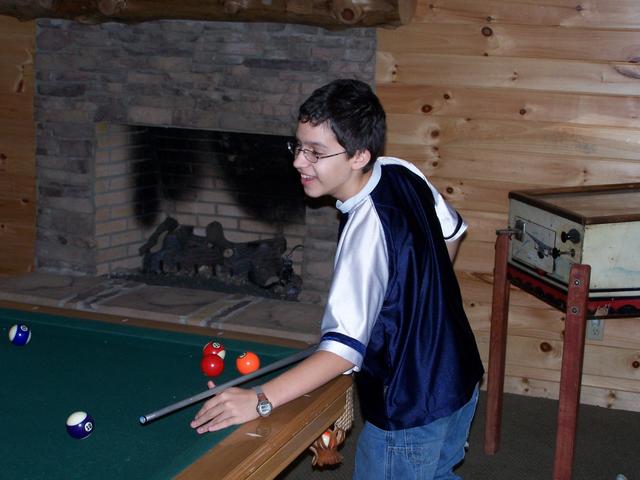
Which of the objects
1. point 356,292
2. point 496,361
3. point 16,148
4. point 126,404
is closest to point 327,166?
point 356,292

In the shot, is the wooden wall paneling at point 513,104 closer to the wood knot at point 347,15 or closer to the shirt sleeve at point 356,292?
the wood knot at point 347,15

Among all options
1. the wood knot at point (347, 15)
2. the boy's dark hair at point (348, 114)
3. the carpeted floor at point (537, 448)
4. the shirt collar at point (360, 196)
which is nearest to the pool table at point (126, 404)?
the shirt collar at point (360, 196)

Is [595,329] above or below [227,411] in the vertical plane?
below

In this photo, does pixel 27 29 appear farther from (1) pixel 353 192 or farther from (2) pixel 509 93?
(1) pixel 353 192

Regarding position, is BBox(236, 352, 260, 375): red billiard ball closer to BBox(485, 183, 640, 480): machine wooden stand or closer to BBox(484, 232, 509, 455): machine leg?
BBox(485, 183, 640, 480): machine wooden stand

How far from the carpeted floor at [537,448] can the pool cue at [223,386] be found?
1048 mm

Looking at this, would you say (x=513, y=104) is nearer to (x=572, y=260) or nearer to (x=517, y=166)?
(x=517, y=166)

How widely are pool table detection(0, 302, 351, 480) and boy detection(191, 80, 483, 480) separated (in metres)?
0.09

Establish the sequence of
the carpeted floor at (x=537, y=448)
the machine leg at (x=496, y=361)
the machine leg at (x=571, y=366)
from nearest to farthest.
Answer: the machine leg at (x=571, y=366) → the carpeted floor at (x=537, y=448) → the machine leg at (x=496, y=361)

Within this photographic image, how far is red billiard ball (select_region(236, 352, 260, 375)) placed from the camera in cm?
231

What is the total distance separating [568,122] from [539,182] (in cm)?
27

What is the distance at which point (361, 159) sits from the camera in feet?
6.55

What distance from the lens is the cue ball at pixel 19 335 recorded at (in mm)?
2516

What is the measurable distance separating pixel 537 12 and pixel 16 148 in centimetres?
255
